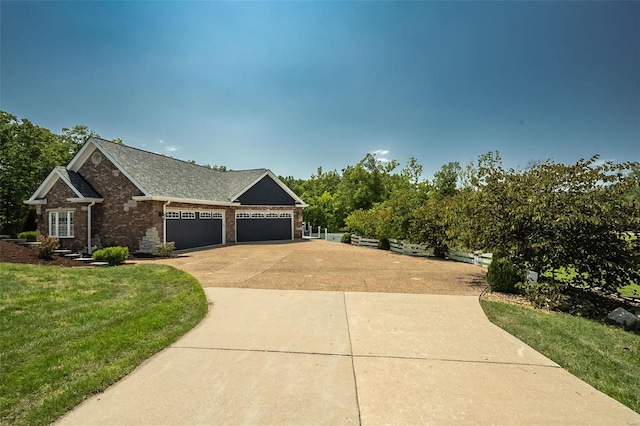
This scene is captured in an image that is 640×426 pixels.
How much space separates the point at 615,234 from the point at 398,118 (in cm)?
1413

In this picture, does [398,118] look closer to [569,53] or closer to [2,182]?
[569,53]

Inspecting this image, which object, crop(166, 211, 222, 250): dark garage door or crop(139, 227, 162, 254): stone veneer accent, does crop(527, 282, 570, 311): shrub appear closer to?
crop(139, 227, 162, 254): stone veneer accent

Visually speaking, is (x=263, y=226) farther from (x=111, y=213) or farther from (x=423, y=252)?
(x=423, y=252)

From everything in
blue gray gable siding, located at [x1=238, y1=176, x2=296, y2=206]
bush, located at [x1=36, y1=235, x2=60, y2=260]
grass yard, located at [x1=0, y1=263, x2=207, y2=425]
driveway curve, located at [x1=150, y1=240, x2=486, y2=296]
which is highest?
blue gray gable siding, located at [x1=238, y1=176, x2=296, y2=206]

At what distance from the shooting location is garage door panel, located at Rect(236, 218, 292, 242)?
81.7 feet

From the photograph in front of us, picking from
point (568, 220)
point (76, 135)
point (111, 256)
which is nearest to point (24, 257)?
point (111, 256)

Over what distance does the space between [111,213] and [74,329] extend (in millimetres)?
14522

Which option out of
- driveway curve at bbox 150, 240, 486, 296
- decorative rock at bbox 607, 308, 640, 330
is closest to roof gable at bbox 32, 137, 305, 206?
driveway curve at bbox 150, 240, 486, 296

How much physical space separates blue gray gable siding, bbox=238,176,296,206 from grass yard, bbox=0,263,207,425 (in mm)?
15938

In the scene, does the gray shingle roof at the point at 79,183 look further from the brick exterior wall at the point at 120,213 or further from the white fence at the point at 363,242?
the white fence at the point at 363,242

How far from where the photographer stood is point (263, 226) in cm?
2594

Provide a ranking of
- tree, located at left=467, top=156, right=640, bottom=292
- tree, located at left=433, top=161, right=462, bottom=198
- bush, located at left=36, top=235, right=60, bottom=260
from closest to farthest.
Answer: tree, located at left=467, top=156, right=640, bottom=292, bush, located at left=36, top=235, right=60, bottom=260, tree, located at left=433, top=161, right=462, bottom=198

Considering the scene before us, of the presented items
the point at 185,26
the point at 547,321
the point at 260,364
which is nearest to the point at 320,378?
the point at 260,364

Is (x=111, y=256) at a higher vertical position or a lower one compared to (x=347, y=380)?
higher
